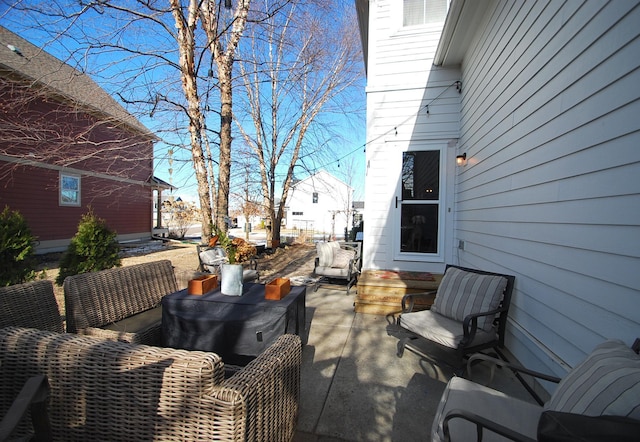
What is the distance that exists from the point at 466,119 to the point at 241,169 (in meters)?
7.94

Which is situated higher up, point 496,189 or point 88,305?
point 496,189

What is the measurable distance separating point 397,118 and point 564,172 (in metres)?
3.22

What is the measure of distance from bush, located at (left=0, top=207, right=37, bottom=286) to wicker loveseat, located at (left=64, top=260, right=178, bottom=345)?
1750mm

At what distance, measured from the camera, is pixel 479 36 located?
3801 millimetres

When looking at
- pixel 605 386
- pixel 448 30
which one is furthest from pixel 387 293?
pixel 448 30

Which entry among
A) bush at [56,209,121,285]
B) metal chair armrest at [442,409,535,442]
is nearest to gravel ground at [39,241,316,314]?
bush at [56,209,121,285]

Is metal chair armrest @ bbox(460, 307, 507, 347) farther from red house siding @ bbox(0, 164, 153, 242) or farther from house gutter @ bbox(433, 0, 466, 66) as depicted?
red house siding @ bbox(0, 164, 153, 242)

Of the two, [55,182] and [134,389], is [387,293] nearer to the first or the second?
[134,389]

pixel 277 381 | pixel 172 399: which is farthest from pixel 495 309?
pixel 172 399

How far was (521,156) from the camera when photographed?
259 centimetres

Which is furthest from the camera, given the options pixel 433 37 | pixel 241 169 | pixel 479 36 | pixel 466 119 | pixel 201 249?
pixel 241 169

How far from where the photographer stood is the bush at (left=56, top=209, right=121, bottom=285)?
13.1 ft

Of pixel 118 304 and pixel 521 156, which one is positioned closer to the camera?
pixel 521 156

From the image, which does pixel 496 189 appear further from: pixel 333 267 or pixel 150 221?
pixel 150 221
